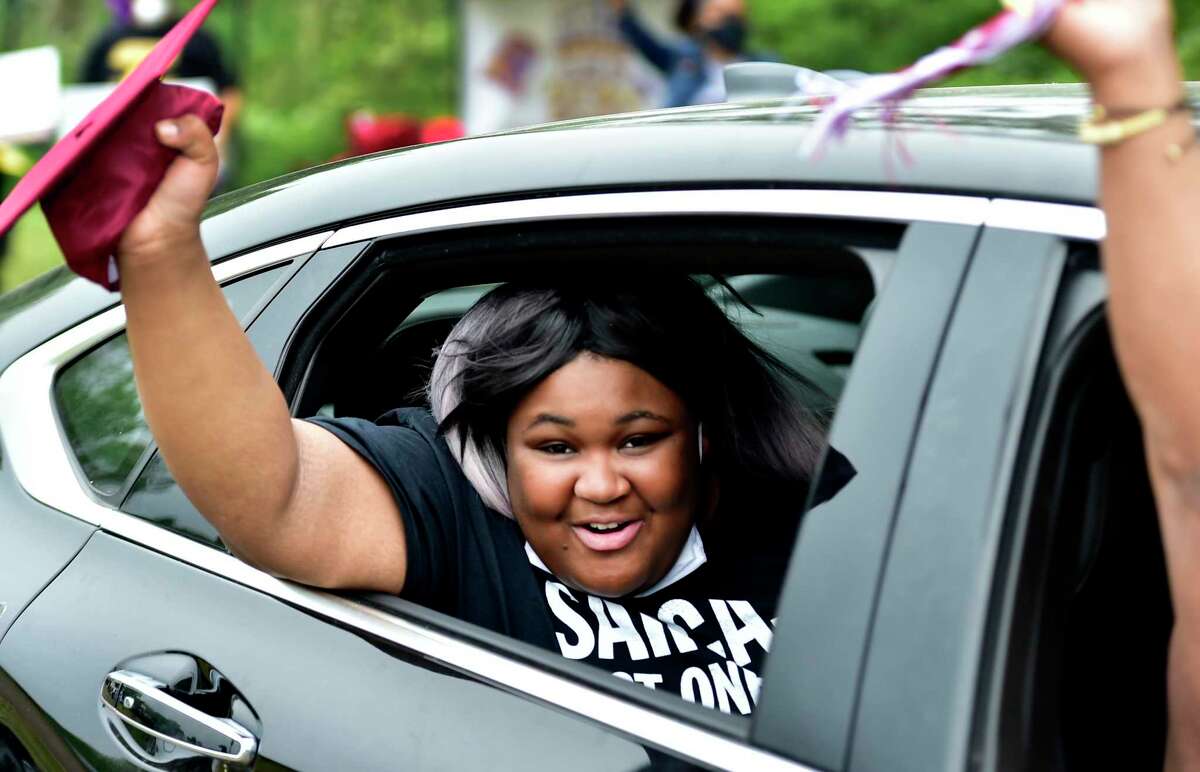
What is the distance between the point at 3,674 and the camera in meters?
1.90

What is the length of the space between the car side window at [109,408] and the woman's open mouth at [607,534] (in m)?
0.52

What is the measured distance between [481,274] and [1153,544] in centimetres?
85

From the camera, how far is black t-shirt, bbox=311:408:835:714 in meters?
1.80

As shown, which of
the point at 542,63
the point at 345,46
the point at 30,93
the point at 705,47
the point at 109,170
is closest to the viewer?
the point at 109,170

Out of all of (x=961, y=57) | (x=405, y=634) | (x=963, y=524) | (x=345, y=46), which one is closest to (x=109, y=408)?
(x=405, y=634)

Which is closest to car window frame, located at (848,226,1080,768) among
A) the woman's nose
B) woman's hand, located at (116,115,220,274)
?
the woman's nose

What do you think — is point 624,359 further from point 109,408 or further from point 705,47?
point 705,47

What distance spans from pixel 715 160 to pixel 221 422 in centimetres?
58

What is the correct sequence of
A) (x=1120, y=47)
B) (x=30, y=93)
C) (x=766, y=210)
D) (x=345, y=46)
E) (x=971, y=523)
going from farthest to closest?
(x=345, y=46)
(x=30, y=93)
(x=766, y=210)
(x=971, y=523)
(x=1120, y=47)

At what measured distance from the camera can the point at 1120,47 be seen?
110 centimetres

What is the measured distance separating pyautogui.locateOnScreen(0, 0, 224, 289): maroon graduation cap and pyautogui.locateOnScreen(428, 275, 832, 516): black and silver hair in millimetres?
589

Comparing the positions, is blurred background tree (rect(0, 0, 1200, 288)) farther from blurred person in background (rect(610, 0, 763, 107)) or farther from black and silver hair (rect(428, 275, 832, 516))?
black and silver hair (rect(428, 275, 832, 516))

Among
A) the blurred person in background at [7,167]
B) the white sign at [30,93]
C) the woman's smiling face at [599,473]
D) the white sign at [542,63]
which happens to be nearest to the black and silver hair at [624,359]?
the woman's smiling face at [599,473]

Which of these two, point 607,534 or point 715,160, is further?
point 607,534
